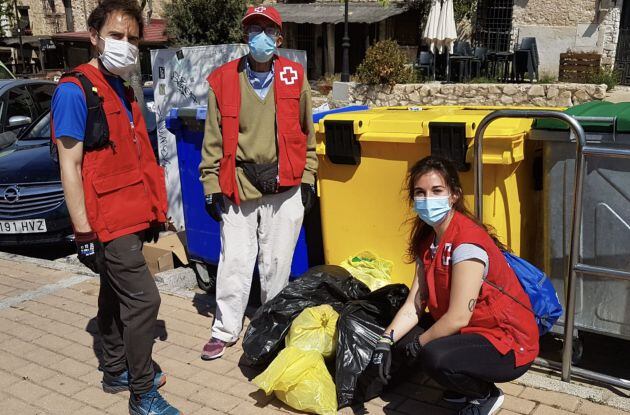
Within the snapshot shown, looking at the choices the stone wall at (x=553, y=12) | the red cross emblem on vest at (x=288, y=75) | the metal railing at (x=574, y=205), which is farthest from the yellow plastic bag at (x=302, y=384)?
the stone wall at (x=553, y=12)

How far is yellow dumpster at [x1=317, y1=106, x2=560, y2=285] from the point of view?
10.9 feet

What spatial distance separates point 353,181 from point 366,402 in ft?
4.52

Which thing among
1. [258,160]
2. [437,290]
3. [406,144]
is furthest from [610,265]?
[258,160]

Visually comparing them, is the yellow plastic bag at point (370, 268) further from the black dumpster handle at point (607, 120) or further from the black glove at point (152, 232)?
the black dumpster handle at point (607, 120)

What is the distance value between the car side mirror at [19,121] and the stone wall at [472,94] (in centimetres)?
810

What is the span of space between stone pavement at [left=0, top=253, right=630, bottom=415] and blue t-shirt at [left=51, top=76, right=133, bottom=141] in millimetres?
1469

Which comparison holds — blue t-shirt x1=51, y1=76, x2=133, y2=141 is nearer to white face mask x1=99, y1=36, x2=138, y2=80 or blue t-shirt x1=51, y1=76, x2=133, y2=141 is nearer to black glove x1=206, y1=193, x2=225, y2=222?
white face mask x1=99, y1=36, x2=138, y2=80

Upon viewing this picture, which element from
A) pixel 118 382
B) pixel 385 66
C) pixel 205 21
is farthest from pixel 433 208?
pixel 205 21

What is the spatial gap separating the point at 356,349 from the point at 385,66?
Result: 36.9 feet

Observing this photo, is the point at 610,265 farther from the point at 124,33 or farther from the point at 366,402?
the point at 124,33

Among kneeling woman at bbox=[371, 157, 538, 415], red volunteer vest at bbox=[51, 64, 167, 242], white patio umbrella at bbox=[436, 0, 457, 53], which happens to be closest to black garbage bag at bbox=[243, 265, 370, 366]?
kneeling woman at bbox=[371, 157, 538, 415]

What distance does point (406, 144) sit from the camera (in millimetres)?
3574

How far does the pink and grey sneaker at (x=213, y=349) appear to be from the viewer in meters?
3.64

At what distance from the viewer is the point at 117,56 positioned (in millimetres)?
2938
